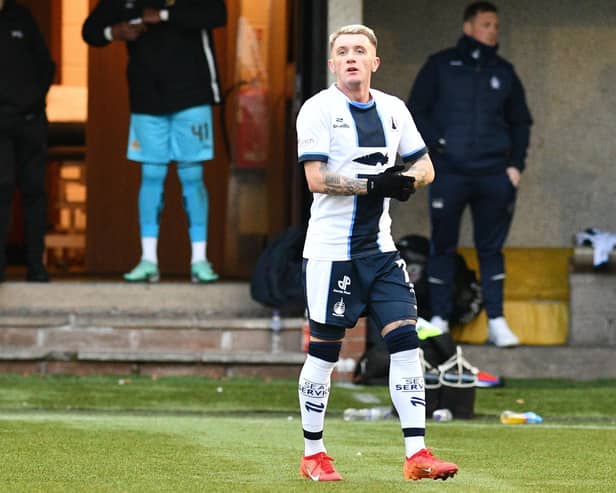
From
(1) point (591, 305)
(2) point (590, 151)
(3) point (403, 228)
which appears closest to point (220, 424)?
(1) point (591, 305)

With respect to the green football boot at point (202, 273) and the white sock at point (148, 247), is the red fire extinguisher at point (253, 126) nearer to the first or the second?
the green football boot at point (202, 273)

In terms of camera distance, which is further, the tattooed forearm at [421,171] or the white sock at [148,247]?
the white sock at [148,247]

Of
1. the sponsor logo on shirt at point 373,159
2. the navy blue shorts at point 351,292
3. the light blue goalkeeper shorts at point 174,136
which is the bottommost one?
the light blue goalkeeper shorts at point 174,136

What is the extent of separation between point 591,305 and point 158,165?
3.12 metres

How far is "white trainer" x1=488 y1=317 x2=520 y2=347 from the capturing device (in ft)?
36.8

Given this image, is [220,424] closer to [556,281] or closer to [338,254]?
[338,254]

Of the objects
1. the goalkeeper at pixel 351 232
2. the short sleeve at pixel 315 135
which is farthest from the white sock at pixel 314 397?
the short sleeve at pixel 315 135

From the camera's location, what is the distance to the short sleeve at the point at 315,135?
6023mm

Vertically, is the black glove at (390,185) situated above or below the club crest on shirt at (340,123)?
below

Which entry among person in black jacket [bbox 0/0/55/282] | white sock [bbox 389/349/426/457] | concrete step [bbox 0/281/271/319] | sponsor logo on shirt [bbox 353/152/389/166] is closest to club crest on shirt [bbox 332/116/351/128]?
sponsor logo on shirt [bbox 353/152/389/166]

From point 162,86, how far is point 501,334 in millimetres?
2816

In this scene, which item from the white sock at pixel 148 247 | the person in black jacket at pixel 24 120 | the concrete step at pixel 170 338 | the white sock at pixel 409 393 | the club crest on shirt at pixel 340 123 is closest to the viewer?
the white sock at pixel 409 393

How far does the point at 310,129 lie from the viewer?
6027 millimetres

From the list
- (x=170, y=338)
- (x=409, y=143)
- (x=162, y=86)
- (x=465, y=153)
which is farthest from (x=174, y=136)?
(x=409, y=143)
